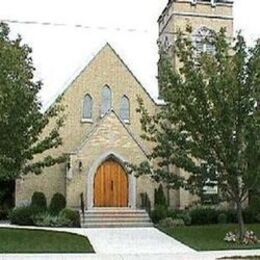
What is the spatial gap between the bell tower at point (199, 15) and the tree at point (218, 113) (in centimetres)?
1457

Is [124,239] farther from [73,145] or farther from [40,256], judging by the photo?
[73,145]

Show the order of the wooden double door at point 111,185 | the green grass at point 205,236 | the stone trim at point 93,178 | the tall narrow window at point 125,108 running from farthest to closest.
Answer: the tall narrow window at point 125,108 < the wooden double door at point 111,185 < the stone trim at point 93,178 < the green grass at point 205,236

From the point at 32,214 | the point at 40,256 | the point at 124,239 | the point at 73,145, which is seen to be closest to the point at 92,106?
the point at 73,145

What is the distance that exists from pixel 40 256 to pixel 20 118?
4.65 meters

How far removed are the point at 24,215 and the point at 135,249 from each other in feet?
33.3

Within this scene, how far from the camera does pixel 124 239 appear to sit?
63.2 ft

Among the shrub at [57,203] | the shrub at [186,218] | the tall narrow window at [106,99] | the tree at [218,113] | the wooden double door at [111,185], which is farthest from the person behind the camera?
the tall narrow window at [106,99]

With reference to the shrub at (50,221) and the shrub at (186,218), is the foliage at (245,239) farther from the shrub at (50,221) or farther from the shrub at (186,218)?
the shrub at (50,221)

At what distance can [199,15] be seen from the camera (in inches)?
1314

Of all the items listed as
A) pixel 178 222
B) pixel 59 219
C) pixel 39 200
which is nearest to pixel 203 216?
pixel 178 222

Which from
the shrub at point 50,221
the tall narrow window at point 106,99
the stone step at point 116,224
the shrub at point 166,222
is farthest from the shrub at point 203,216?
the tall narrow window at point 106,99

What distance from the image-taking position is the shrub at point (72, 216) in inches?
979

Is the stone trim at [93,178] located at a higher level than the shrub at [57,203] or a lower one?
higher

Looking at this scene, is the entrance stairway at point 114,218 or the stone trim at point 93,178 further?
the stone trim at point 93,178
